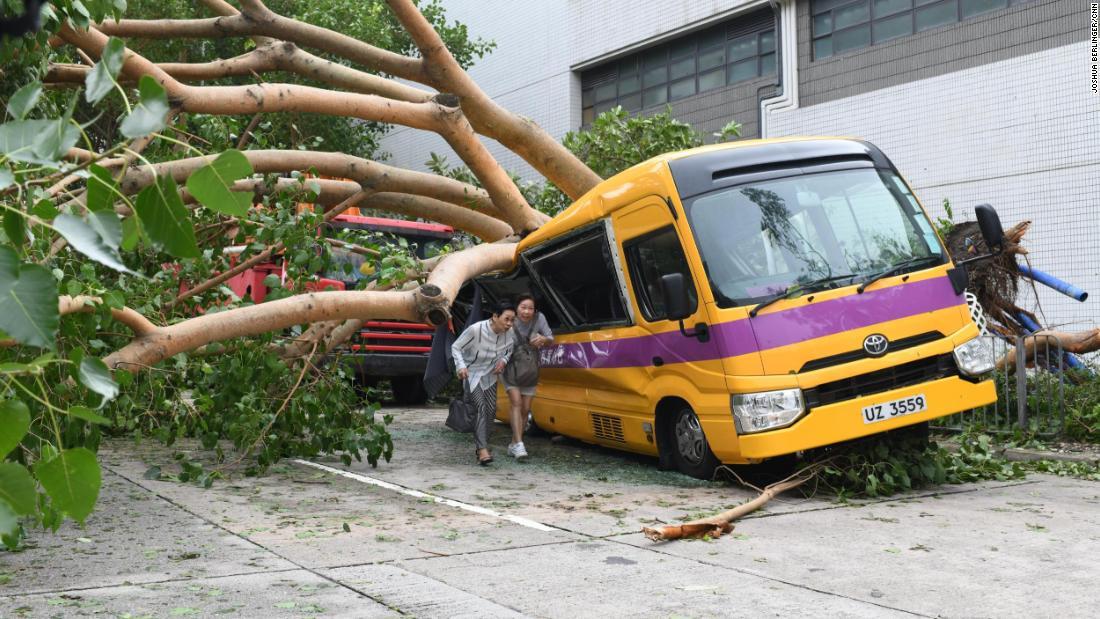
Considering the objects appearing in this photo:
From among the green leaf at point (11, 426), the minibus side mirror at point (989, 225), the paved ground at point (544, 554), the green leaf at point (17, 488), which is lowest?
the paved ground at point (544, 554)

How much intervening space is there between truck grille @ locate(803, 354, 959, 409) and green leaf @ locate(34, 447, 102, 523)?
245 inches

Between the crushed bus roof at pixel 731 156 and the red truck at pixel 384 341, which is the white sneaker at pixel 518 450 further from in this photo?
the red truck at pixel 384 341

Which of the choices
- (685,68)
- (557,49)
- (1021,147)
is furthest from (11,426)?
(557,49)

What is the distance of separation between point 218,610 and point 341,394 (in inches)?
198

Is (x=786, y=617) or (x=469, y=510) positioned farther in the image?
(x=469, y=510)

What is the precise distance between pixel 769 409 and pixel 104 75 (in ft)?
20.9

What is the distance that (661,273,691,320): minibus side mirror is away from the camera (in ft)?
25.7

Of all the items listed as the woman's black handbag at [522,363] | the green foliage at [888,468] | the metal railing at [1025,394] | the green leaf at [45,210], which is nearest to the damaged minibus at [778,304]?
the green foliage at [888,468]

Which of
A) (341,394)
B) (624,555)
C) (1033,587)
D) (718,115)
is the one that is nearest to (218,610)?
(624,555)

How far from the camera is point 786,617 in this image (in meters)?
4.45

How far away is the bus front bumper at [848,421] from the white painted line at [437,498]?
1.66 m

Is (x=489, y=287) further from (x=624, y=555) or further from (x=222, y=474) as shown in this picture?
(x=624, y=555)

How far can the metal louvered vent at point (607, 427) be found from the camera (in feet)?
30.7

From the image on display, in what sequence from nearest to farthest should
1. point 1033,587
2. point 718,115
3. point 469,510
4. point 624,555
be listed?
point 1033,587, point 624,555, point 469,510, point 718,115
